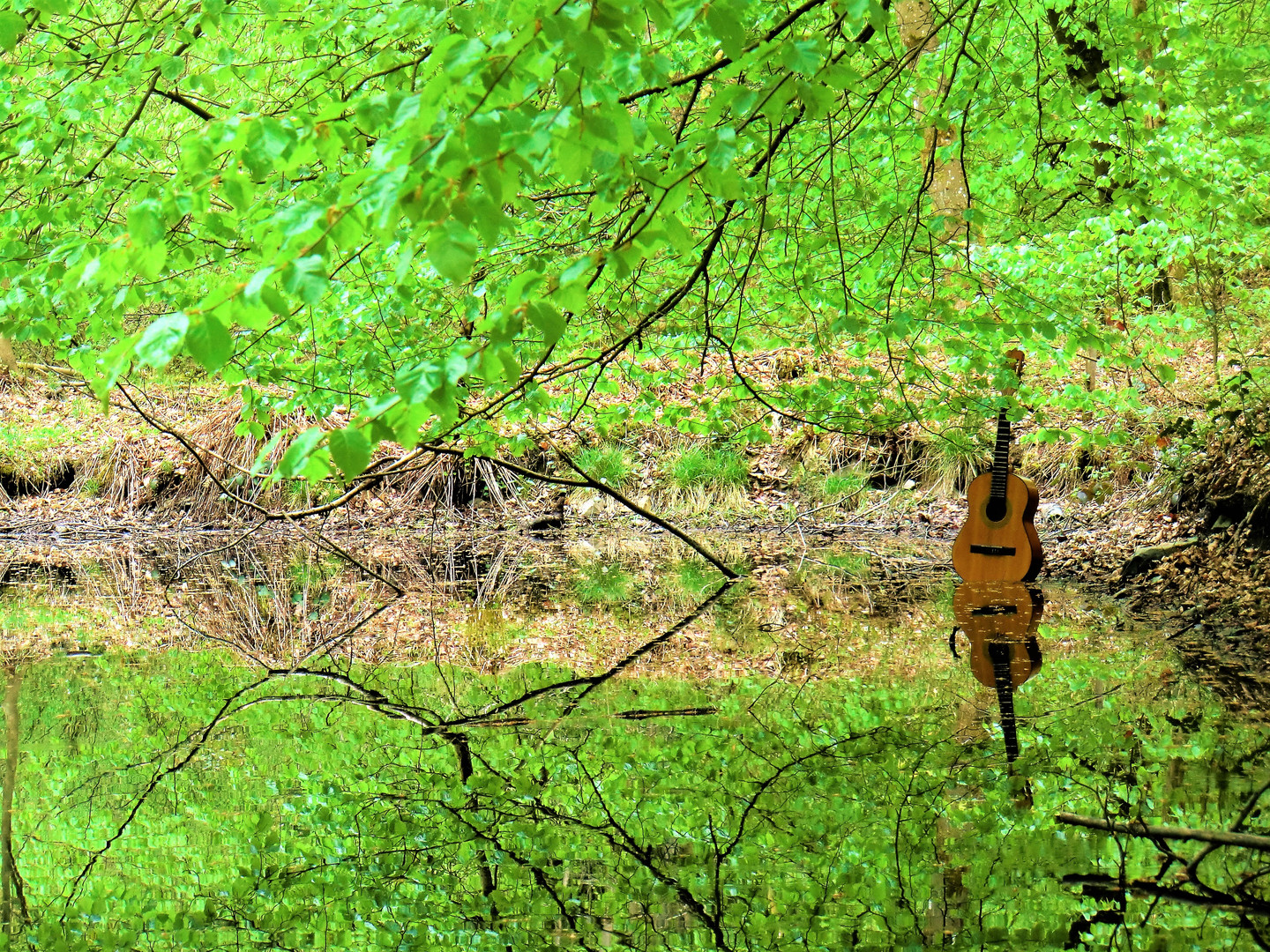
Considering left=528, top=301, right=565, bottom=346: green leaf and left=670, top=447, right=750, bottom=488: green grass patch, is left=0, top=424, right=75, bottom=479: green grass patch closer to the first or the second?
left=670, top=447, right=750, bottom=488: green grass patch

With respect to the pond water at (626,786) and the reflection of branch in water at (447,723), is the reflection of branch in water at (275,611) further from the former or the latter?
the reflection of branch in water at (447,723)

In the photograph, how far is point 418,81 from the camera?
3678 mm

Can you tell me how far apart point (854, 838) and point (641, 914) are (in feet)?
1.78

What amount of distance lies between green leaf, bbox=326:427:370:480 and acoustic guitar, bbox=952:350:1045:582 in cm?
518

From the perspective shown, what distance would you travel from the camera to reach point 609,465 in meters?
10.4

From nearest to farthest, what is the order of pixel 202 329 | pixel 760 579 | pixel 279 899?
1. pixel 202 329
2. pixel 279 899
3. pixel 760 579

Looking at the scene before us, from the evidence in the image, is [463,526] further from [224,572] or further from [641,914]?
[641,914]

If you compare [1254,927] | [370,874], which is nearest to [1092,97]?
[1254,927]

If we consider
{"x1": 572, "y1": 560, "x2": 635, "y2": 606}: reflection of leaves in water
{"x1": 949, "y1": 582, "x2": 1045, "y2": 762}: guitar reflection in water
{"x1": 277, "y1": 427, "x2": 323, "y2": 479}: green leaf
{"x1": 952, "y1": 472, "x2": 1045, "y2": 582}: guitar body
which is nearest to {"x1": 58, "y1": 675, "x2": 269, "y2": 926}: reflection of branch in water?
{"x1": 277, "y1": 427, "x2": 323, "y2": 479}: green leaf

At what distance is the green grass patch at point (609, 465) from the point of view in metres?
10.4

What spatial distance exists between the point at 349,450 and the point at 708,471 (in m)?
9.03

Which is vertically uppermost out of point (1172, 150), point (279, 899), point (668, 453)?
point (1172, 150)

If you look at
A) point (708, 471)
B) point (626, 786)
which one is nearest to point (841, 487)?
point (708, 471)

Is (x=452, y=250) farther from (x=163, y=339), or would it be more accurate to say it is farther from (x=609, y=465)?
(x=609, y=465)
